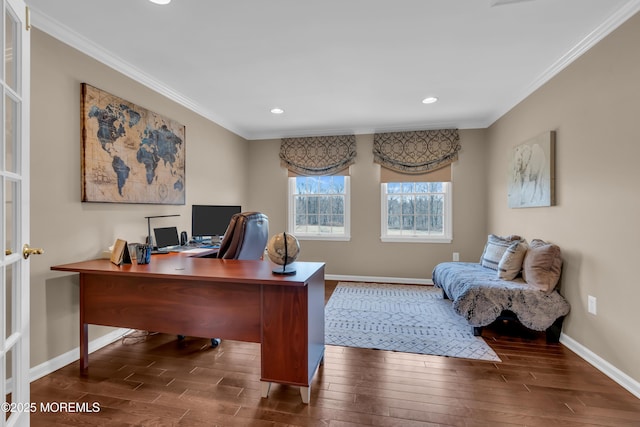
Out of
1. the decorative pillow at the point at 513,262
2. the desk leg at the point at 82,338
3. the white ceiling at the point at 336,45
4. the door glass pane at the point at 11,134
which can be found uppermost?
the white ceiling at the point at 336,45

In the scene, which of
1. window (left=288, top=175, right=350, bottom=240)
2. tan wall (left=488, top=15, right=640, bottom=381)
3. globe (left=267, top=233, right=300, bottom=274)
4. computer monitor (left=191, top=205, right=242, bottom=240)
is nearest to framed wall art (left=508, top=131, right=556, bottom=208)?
tan wall (left=488, top=15, right=640, bottom=381)

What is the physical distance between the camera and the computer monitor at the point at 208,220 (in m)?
3.70

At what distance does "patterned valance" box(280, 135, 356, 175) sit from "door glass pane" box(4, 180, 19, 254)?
4017 millimetres

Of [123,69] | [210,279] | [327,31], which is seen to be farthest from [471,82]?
[123,69]

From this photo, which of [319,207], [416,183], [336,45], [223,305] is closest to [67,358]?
[223,305]

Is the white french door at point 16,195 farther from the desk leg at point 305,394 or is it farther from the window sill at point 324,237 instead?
the window sill at point 324,237

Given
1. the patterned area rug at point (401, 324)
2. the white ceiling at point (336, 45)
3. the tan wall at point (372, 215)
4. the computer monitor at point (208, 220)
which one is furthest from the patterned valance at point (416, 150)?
the computer monitor at point (208, 220)

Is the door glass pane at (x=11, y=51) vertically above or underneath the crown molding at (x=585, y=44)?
underneath

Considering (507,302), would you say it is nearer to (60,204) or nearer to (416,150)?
(416,150)

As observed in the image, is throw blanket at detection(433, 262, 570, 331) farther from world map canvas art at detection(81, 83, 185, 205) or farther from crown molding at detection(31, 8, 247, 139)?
crown molding at detection(31, 8, 247, 139)

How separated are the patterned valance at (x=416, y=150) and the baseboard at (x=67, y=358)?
3.91 metres

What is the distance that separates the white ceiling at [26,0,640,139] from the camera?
202cm

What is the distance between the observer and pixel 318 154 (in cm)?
504

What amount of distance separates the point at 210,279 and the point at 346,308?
6.99ft
